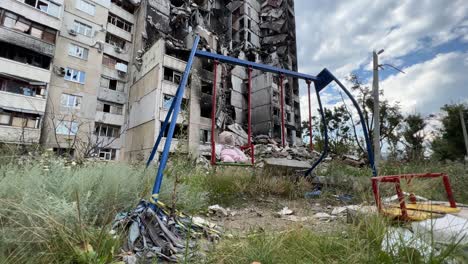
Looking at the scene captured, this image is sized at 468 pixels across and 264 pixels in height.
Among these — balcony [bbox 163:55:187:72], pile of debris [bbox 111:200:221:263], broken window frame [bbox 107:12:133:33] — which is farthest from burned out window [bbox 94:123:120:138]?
pile of debris [bbox 111:200:221:263]

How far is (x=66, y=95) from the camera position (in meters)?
18.3

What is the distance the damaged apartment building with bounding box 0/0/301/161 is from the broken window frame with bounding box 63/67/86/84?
0.08 meters

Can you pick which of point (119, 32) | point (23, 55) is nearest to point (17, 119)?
point (23, 55)

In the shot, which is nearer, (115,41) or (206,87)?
(115,41)

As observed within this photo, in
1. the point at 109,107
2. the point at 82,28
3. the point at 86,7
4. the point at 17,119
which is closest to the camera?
the point at 17,119

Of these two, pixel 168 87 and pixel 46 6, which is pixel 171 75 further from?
pixel 46 6

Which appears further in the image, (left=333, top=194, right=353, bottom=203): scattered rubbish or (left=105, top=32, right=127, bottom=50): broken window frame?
(left=105, top=32, right=127, bottom=50): broken window frame

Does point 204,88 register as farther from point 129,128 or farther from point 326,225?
point 326,225

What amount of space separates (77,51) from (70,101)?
462 cm

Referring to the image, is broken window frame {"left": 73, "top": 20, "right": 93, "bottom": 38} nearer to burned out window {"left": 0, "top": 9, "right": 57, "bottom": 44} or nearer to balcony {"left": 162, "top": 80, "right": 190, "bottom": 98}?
burned out window {"left": 0, "top": 9, "right": 57, "bottom": 44}

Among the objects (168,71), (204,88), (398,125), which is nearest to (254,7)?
(204,88)

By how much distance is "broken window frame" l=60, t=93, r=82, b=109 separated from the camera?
1817 centimetres

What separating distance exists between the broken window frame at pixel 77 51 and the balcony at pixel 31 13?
1786 mm

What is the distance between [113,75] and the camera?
21.9m
